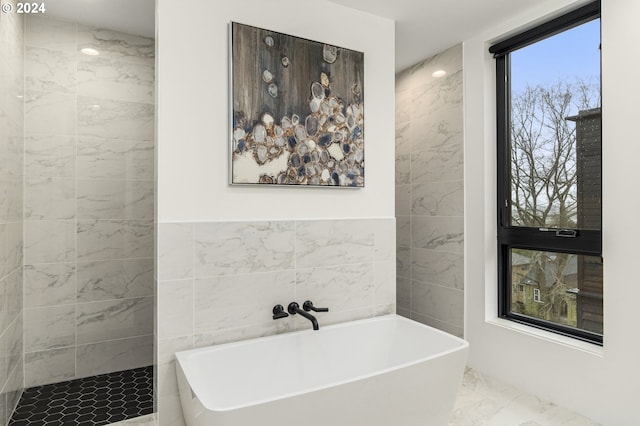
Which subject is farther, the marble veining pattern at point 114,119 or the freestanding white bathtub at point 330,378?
the marble veining pattern at point 114,119

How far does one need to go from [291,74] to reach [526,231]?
1.88 meters

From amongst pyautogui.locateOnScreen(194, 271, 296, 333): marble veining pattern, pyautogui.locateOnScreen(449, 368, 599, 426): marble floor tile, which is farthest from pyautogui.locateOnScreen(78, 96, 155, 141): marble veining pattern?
pyautogui.locateOnScreen(449, 368, 599, 426): marble floor tile

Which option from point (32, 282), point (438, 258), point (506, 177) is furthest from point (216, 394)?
point (506, 177)

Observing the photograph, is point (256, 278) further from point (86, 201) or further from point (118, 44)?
point (118, 44)

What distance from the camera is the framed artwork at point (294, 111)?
2230 mm

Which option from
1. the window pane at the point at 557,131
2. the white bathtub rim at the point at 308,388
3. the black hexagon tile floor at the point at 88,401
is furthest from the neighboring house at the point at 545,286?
the black hexagon tile floor at the point at 88,401

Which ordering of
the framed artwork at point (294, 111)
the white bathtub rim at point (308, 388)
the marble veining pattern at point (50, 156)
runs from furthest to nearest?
the marble veining pattern at point (50, 156) < the framed artwork at point (294, 111) < the white bathtub rim at point (308, 388)

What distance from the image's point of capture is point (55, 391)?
2.66 m

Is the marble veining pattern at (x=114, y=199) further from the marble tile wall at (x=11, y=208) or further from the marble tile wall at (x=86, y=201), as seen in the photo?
the marble tile wall at (x=11, y=208)

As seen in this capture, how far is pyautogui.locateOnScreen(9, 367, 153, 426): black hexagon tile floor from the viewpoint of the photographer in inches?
91.7

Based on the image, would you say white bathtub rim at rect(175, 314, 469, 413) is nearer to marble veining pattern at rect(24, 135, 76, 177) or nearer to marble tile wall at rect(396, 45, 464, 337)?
marble tile wall at rect(396, 45, 464, 337)

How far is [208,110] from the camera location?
2172 millimetres

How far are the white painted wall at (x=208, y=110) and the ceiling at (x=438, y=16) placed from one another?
32 cm

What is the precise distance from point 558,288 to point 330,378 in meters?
1.59
